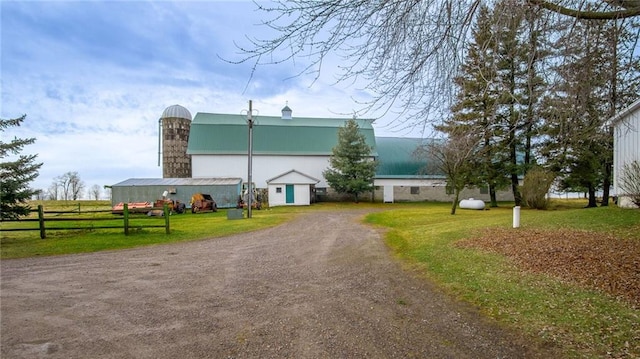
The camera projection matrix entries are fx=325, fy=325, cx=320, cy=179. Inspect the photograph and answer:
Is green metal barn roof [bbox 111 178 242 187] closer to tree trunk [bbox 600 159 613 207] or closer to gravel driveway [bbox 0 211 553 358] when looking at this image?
gravel driveway [bbox 0 211 553 358]

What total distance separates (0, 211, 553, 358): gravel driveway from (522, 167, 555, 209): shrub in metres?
17.5

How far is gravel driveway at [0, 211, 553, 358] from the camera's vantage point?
3.37 meters

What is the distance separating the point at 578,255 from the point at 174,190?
2575 centimetres

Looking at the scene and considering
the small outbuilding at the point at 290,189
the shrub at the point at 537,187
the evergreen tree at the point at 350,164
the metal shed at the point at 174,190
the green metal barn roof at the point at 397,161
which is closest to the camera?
the shrub at the point at 537,187

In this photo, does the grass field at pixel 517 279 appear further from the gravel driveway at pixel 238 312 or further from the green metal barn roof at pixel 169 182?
the green metal barn roof at pixel 169 182

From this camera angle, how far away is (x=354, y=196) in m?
34.1

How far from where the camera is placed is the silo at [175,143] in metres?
34.3

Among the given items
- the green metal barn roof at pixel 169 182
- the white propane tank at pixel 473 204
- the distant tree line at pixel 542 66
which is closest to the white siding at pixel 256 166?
the green metal barn roof at pixel 169 182

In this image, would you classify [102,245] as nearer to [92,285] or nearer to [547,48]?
[92,285]

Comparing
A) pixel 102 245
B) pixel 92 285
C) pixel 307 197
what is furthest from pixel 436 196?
pixel 92 285

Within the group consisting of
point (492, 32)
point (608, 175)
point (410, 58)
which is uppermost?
point (492, 32)

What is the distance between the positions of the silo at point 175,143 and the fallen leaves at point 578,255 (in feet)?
104

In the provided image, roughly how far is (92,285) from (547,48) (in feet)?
27.8

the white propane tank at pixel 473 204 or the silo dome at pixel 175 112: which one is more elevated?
the silo dome at pixel 175 112
